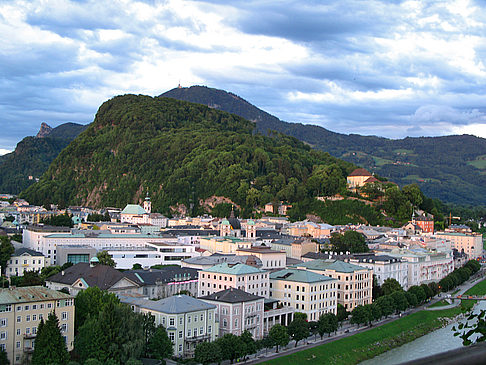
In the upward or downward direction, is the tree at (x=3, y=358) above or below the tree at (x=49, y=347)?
below

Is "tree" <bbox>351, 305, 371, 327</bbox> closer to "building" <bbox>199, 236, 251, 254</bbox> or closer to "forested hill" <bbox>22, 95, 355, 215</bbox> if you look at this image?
"building" <bbox>199, 236, 251, 254</bbox>

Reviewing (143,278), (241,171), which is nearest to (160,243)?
(143,278)

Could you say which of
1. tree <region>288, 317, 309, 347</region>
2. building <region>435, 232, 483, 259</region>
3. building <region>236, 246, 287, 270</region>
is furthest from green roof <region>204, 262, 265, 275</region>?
building <region>435, 232, 483, 259</region>

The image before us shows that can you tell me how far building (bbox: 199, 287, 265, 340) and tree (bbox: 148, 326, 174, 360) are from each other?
7.26 meters

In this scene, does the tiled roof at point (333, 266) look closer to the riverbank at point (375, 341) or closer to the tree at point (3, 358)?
the riverbank at point (375, 341)

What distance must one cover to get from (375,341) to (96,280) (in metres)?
22.1

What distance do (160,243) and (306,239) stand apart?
68.1 feet

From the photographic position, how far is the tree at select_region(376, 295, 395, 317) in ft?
175

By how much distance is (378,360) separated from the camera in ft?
140

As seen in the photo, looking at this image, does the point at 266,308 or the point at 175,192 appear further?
the point at 175,192

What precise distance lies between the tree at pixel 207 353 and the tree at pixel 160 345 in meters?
1.66

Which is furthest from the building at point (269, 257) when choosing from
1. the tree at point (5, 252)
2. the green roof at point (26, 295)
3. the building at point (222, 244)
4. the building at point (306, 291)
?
the green roof at point (26, 295)

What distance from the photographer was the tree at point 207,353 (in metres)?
35.3

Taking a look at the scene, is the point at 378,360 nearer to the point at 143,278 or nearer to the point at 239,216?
the point at 143,278
